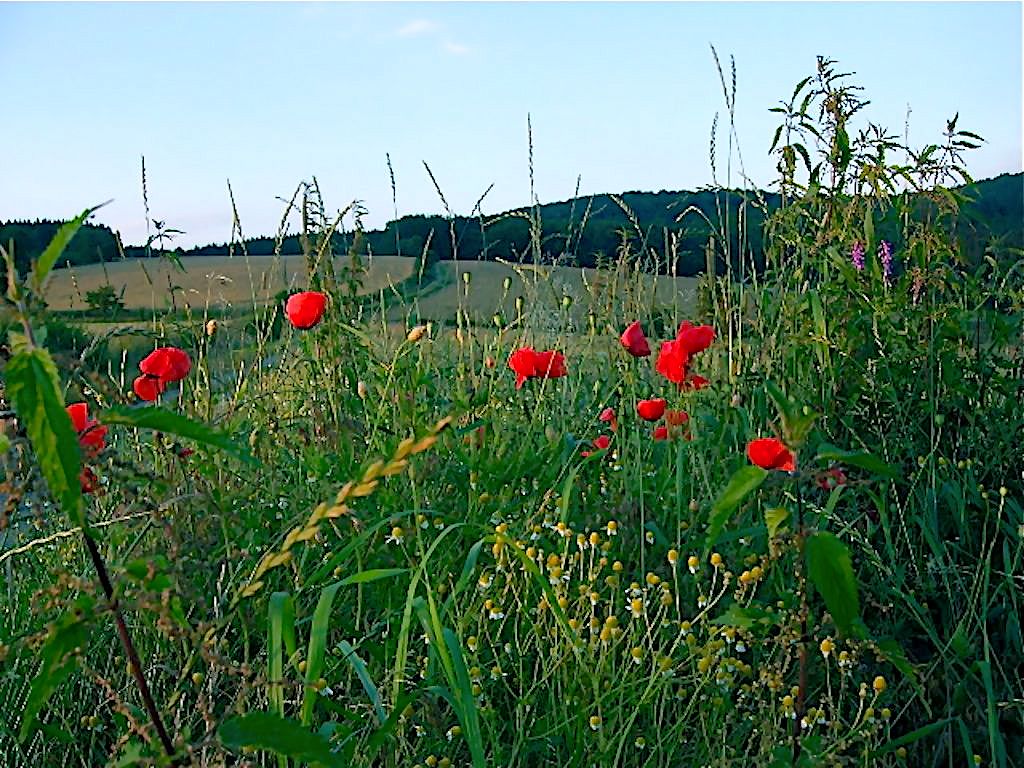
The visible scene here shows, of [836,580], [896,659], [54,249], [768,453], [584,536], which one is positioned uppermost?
[54,249]

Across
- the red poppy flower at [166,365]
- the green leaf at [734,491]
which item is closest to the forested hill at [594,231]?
the red poppy flower at [166,365]

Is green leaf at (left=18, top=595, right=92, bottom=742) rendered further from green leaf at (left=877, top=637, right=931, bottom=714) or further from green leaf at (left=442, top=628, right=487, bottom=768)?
green leaf at (left=877, top=637, right=931, bottom=714)

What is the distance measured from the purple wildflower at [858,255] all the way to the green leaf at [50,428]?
7.06 feet

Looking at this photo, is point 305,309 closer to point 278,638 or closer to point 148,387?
point 148,387

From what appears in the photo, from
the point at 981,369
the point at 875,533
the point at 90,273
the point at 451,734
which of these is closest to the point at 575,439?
the point at 875,533

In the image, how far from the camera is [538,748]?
176 cm

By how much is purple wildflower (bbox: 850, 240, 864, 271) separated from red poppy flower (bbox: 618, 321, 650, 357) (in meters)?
0.59

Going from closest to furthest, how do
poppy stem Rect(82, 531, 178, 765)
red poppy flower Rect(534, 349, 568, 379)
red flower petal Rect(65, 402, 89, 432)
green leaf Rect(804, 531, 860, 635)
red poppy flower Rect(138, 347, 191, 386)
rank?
poppy stem Rect(82, 531, 178, 765) → green leaf Rect(804, 531, 860, 635) → red flower petal Rect(65, 402, 89, 432) → red poppy flower Rect(138, 347, 191, 386) → red poppy flower Rect(534, 349, 568, 379)

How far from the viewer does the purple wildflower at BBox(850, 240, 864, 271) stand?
8.75ft

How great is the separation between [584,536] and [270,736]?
3.70ft

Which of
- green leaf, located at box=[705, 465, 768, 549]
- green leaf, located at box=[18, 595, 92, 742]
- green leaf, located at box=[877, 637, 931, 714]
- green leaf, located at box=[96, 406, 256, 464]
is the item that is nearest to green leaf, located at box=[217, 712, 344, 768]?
green leaf, located at box=[18, 595, 92, 742]

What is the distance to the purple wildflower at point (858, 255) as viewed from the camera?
2.67m

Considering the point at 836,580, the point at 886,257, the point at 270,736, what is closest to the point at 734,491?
the point at 836,580

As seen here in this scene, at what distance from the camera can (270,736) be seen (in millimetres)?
1072
